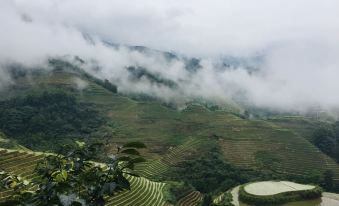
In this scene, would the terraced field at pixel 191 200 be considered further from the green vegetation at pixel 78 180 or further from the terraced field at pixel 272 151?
the green vegetation at pixel 78 180

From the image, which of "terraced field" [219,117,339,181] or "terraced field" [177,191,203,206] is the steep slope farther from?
Answer: "terraced field" [177,191,203,206]

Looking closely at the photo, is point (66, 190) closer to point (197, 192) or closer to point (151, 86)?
point (197, 192)

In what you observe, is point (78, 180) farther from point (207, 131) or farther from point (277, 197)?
point (207, 131)

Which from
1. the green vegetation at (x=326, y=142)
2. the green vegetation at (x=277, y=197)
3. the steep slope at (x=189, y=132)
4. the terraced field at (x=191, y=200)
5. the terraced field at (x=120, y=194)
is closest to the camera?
the terraced field at (x=120, y=194)

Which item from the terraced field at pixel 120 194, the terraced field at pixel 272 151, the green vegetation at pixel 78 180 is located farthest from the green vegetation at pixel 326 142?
the green vegetation at pixel 78 180

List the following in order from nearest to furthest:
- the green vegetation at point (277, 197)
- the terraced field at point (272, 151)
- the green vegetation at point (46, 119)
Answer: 1. the green vegetation at point (277, 197)
2. the terraced field at point (272, 151)
3. the green vegetation at point (46, 119)

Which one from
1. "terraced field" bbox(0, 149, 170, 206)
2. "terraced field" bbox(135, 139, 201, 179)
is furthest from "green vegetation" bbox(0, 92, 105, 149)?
"terraced field" bbox(0, 149, 170, 206)
